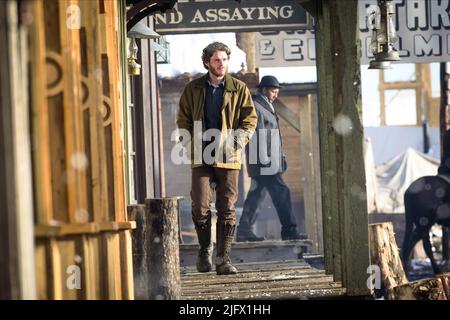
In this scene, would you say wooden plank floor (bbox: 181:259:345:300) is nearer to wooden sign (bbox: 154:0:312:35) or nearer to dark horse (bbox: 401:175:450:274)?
wooden sign (bbox: 154:0:312:35)

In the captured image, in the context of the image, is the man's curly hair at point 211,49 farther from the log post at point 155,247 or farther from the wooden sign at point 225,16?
the wooden sign at point 225,16

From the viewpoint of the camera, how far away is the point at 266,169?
19125 millimetres

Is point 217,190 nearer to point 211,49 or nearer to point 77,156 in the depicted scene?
point 211,49

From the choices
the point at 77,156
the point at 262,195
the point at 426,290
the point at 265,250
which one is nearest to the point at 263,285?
the point at 426,290

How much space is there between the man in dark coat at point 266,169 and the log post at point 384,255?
1.54 metres

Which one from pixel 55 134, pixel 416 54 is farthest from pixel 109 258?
pixel 416 54

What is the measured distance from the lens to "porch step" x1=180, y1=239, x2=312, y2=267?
55.7 feet

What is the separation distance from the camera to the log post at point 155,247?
9.44 meters

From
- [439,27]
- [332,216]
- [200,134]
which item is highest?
[439,27]

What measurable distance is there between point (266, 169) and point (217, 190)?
24.5ft

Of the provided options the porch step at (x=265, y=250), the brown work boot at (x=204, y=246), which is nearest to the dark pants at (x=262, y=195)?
the porch step at (x=265, y=250)
